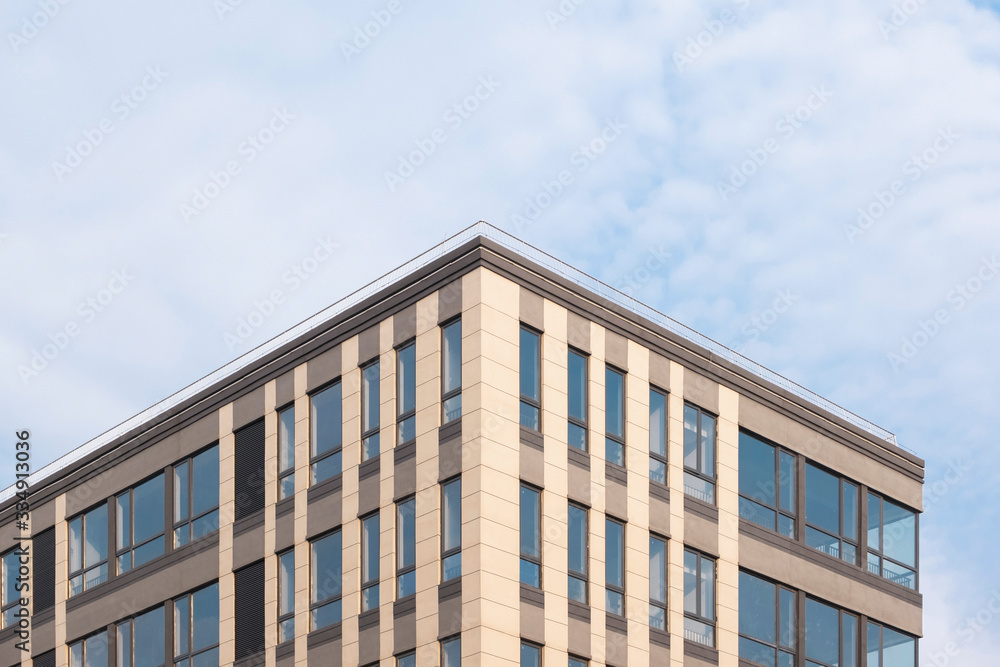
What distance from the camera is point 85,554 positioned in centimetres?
5194

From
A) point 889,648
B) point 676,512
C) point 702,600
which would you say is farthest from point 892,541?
point 676,512

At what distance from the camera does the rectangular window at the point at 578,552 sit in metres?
40.6

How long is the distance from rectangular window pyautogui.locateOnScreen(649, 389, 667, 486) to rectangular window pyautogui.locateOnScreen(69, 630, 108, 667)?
18.4 meters

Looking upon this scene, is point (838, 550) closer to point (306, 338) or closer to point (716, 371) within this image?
point (716, 371)

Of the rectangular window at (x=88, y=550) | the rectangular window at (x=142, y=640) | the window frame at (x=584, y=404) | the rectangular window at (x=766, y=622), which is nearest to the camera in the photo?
the window frame at (x=584, y=404)

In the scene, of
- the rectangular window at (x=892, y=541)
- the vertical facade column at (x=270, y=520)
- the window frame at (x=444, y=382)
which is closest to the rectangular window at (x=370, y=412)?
the window frame at (x=444, y=382)

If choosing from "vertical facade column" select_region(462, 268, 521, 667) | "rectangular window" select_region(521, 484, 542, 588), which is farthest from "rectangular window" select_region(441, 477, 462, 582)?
"rectangular window" select_region(521, 484, 542, 588)

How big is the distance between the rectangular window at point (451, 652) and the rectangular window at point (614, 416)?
22.7 ft

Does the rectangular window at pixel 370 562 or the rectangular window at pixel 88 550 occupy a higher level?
the rectangular window at pixel 88 550

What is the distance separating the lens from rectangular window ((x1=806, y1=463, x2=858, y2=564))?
48.7 m

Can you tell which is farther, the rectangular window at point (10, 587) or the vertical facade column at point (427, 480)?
the rectangular window at point (10, 587)

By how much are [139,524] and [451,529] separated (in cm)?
1463

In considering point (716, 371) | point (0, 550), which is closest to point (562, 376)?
point (716, 371)

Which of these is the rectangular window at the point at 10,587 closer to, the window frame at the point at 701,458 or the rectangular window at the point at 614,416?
the rectangular window at the point at 614,416
